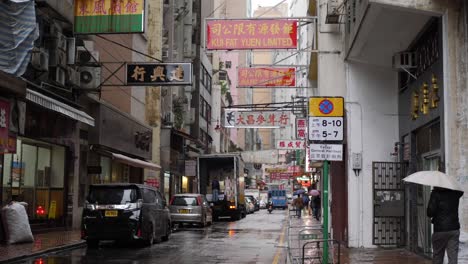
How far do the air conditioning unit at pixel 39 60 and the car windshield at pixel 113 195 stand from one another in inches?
190

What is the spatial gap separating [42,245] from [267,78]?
11795 mm

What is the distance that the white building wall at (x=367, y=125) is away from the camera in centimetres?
1778

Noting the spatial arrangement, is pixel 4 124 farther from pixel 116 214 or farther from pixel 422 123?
pixel 422 123

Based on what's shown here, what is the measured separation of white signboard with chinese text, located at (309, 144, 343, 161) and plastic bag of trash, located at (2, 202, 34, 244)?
973 centimetres

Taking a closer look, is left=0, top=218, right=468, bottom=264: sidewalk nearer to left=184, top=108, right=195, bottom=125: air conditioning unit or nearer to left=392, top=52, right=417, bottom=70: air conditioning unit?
left=392, top=52, right=417, bottom=70: air conditioning unit

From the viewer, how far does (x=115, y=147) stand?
2884 centimetres

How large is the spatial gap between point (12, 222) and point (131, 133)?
49.2ft

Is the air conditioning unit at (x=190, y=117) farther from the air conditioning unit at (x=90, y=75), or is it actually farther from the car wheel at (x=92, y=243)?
the car wheel at (x=92, y=243)

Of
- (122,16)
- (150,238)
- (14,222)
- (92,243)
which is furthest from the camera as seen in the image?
(122,16)

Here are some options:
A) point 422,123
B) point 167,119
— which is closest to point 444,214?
point 422,123

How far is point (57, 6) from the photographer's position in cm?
2130

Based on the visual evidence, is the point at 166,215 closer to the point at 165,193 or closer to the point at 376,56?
the point at 376,56

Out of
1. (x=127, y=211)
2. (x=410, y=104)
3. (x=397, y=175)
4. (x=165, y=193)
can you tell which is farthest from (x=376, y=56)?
(x=165, y=193)

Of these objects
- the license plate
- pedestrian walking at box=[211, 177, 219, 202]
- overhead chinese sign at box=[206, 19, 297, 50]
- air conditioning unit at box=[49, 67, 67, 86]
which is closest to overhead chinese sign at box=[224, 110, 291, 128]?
pedestrian walking at box=[211, 177, 219, 202]
